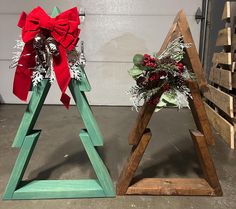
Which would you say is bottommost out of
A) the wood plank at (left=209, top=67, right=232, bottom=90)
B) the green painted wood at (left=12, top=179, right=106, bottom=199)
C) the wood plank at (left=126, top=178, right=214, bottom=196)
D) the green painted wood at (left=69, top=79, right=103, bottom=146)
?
the wood plank at (left=126, top=178, right=214, bottom=196)

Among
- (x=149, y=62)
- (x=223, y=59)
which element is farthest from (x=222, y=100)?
(x=149, y=62)

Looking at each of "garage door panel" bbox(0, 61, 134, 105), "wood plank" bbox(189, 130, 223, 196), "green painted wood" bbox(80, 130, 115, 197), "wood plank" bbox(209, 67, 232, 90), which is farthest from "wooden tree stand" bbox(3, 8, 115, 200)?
"garage door panel" bbox(0, 61, 134, 105)

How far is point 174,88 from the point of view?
1.02m

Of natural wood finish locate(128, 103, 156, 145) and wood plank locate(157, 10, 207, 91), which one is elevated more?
wood plank locate(157, 10, 207, 91)

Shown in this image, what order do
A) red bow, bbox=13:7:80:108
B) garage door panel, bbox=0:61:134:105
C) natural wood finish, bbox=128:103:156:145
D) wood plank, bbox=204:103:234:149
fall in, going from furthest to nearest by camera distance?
garage door panel, bbox=0:61:134:105 < wood plank, bbox=204:103:234:149 < natural wood finish, bbox=128:103:156:145 < red bow, bbox=13:7:80:108

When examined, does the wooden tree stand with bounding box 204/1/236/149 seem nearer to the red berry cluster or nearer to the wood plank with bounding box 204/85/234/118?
the wood plank with bounding box 204/85/234/118

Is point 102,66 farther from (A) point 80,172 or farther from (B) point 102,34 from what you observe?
(A) point 80,172

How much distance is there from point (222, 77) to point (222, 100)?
0.16m

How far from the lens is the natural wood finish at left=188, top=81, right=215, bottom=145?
104 centimetres

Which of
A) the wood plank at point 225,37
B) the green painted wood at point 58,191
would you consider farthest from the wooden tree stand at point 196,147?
the wood plank at point 225,37

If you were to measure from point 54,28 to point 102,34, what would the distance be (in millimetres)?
1580

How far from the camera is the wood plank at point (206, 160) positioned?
1091mm

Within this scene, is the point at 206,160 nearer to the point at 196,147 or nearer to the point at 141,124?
the point at 196,147

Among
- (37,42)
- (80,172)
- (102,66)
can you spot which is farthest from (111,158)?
(102,66)
